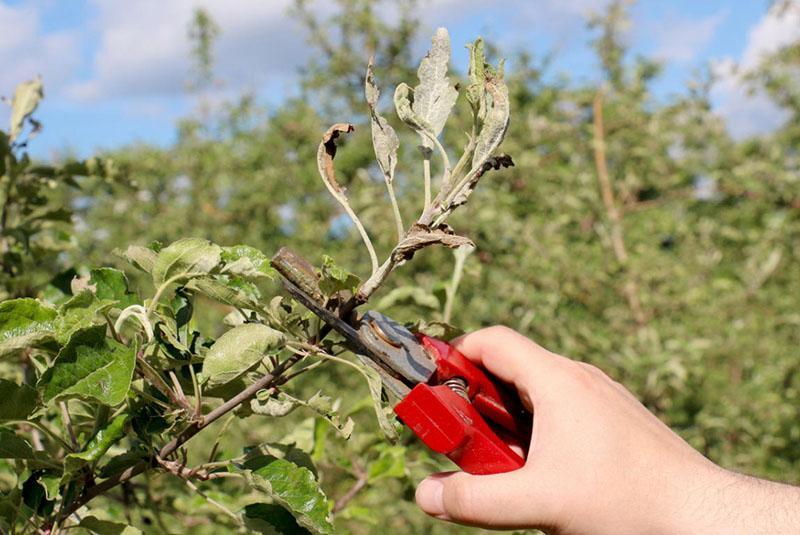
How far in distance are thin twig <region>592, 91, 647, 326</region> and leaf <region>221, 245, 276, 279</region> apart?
2960 mm

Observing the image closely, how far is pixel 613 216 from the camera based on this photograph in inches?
166

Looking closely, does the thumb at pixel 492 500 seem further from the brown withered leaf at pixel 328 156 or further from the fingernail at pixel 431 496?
the brown withered leaf at pixel 328 156

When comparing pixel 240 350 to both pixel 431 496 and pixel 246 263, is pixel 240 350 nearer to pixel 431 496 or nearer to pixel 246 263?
pixel 246 263

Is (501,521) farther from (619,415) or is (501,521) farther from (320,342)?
(320,342)

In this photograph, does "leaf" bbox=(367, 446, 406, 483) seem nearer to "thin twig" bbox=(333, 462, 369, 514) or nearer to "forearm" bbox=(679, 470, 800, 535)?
"thin twig" bbox=(333, 462, 369, 514)

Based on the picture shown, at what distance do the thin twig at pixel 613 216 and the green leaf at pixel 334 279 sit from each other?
2.97m

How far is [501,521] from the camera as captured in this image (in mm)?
1263

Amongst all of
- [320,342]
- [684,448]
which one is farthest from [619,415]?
[320,342]

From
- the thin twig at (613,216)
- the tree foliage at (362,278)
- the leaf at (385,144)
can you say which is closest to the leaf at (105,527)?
the tree foliage at (362,278)

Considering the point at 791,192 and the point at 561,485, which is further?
the point at 791,192

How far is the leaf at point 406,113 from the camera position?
1.01 meters

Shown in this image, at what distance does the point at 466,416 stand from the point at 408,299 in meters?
0.30

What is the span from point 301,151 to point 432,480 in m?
6.29

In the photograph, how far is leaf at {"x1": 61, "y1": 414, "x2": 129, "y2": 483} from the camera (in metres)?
0.97
